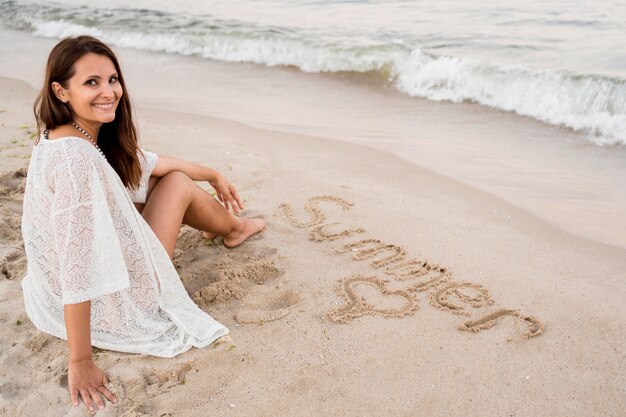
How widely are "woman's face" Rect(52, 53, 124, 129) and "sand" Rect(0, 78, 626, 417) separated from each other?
1.17 m

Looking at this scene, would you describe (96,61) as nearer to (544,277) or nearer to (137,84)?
(544,277)

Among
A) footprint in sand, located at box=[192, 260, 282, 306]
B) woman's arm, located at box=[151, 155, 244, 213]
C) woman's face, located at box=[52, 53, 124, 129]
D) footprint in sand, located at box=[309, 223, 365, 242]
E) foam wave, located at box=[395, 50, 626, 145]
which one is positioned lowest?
footprint in sand, located at box=[192, 260, 282, 306]

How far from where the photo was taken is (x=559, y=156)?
5828 millimetres

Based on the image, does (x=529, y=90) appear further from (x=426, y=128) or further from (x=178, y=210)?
(x=178, y=210)

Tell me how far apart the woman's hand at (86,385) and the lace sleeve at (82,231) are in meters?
0.33

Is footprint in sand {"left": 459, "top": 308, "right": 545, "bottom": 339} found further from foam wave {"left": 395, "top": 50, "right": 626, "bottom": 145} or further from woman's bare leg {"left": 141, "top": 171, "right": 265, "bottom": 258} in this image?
foam wave {"left": 395, "top": 50, "right": 626, "bottom": 145}

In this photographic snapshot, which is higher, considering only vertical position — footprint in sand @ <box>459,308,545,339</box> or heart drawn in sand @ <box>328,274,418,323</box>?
footprint in sand @ <box>459,308,545,339</box>

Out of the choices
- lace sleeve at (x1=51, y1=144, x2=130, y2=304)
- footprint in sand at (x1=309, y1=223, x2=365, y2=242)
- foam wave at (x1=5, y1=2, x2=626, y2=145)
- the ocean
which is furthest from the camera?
foam wave at (x1=5, y1=2, x2=626, y2=145)

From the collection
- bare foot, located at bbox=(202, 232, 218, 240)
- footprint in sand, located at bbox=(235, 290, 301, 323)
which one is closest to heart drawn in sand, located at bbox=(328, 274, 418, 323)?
footprint in sand, located at bbox=(235, 290, 301, 323)

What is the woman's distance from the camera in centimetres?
250

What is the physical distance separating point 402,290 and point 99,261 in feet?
5.70

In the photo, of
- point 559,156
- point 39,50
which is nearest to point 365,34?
point 559,156

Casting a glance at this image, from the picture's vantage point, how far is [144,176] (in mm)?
3303

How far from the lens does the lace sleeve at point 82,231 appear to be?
248 cm
